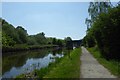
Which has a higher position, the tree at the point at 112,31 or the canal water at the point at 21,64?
the tree at the point at 112,31

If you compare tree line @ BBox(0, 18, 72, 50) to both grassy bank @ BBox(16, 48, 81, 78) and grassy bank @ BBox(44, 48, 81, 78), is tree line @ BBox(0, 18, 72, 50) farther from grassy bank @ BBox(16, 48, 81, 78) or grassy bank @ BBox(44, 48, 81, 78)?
grassy bank @ BBox(16, 48, 81, 78)

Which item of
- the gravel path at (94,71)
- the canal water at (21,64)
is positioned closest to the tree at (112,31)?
the gravel path at (94,71)

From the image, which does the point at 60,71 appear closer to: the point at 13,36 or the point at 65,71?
the point at 65,71

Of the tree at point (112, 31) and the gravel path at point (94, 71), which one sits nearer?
the gravel path at point (94, 71)

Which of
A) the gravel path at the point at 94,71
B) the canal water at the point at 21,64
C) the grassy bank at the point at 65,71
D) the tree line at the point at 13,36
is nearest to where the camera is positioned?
the gravel path at the point at 94,71

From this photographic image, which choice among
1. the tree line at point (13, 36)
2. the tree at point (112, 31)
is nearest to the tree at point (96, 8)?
the tree line at point (13, 36)

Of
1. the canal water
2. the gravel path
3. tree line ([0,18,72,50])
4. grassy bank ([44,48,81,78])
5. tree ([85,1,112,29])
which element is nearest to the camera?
the gravel path

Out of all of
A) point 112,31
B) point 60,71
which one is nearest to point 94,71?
point 60,71

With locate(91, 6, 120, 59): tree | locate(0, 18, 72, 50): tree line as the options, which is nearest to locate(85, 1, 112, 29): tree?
locate(0, 18, 72, 50): tree line

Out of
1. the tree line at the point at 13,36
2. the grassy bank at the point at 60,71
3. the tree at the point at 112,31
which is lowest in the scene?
the grassy bank at the point at 60,71

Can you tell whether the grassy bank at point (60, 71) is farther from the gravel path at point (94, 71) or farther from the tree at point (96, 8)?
the tree at point (96, 8)

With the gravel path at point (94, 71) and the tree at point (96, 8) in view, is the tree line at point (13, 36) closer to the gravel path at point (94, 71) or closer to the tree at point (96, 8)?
the tree at point (96, 8)

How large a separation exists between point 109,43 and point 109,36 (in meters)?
0.75

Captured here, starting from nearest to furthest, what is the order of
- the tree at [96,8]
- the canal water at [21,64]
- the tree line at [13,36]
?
the canal water at [21,64] < the tree at [96,8] < the tree line at [13,36]
